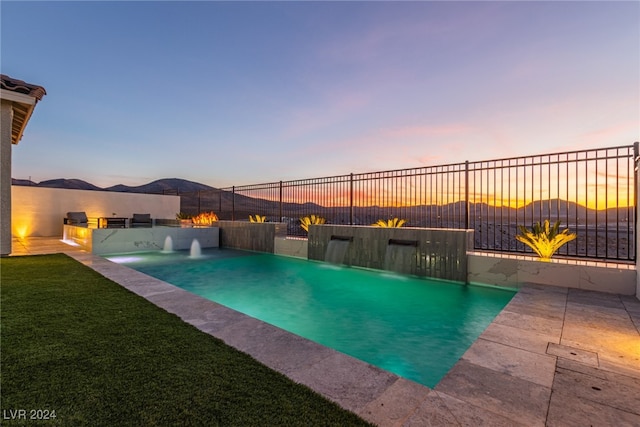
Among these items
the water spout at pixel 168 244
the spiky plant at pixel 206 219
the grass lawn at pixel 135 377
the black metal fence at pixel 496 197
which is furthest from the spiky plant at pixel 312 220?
the grass lawn at pixel 135 377

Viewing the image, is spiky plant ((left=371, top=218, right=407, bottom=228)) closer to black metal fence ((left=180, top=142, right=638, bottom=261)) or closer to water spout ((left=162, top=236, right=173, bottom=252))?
black metal fence ((left=180, top=142, right=638, bottom=261))

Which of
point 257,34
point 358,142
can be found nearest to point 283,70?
point 257,34

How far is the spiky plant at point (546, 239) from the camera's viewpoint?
5.33 m

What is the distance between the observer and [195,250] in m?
11.8

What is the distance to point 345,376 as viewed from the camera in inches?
82.8

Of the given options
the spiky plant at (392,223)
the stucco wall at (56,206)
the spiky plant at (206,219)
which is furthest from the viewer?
A: the spiky plant at (206,219)

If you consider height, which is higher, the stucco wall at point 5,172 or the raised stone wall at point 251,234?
the stucco wall at point 5,172

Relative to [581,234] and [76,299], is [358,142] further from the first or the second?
[76,299]

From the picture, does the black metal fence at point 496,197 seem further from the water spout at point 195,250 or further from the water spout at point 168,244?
the water spout at point 168,244

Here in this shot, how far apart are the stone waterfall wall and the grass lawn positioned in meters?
5.43

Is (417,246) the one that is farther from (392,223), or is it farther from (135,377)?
(135,377)

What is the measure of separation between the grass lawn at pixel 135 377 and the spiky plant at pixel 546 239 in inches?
221

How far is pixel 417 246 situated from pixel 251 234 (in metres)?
7.03

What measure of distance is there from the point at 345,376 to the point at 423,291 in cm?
423
